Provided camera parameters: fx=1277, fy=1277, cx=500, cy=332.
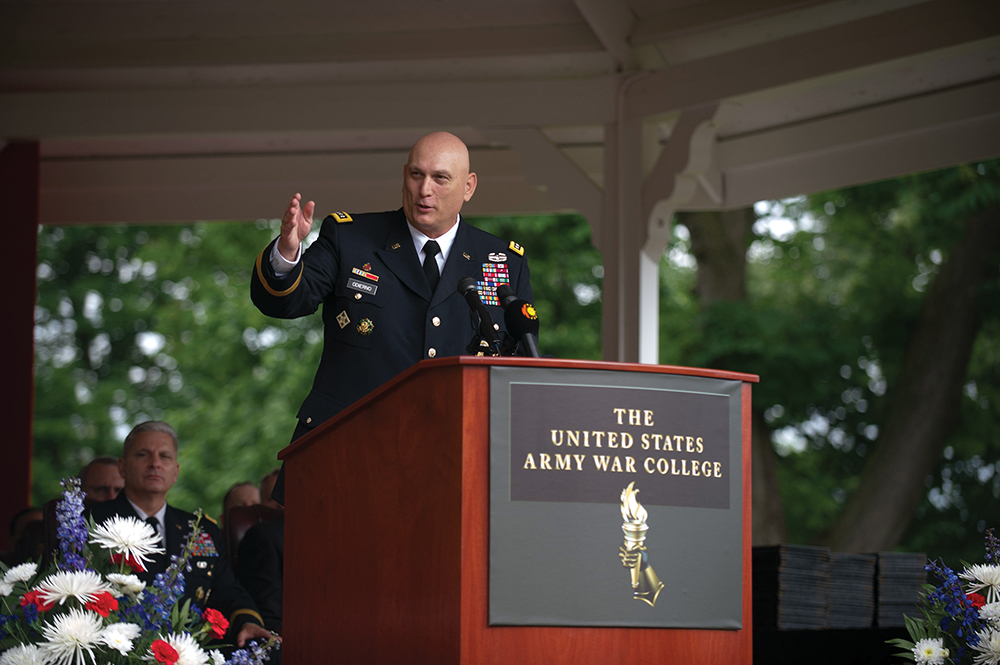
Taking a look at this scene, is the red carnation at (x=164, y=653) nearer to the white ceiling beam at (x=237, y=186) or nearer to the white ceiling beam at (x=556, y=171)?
the white ceiling beam at (x=556, y=171)

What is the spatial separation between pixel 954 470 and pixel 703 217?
13.3 ft

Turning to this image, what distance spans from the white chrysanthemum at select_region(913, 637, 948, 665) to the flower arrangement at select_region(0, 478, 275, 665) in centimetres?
166

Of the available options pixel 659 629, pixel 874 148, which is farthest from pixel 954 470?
pixel 659 629

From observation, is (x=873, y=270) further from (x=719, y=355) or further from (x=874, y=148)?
(x=874, y=148)

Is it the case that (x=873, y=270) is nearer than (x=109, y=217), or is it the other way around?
(x=109, y=217)

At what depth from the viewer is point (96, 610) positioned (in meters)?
2.71

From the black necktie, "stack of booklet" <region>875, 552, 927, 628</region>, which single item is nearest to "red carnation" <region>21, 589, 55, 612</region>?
the black necktie

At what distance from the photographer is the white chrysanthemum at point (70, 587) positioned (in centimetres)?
271

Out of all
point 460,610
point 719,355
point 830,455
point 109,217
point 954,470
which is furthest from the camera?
point 830,455

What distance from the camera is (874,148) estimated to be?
7.50 m

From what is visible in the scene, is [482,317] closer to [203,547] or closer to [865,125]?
[203,547]

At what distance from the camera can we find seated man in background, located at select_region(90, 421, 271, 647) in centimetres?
472

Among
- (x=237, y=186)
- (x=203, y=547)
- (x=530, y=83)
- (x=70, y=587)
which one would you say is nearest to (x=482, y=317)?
(x=70, y=587)

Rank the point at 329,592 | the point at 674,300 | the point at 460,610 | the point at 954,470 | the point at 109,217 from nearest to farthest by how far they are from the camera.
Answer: the point at 460,610, the point at 329,592, the point at 109,217, the point at 954,470, the point at 674,300
